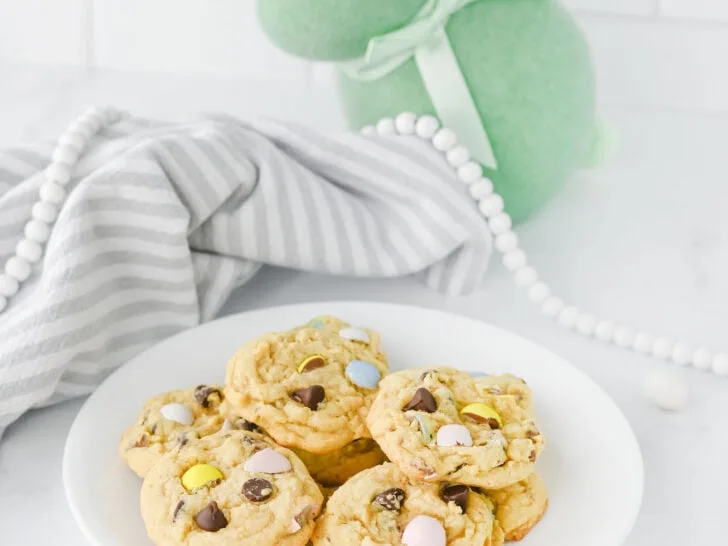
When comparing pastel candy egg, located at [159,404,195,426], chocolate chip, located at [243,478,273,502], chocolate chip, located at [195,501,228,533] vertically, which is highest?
chocolate chip, located at [243,478,273,502]

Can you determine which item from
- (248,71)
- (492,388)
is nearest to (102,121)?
(248,71)

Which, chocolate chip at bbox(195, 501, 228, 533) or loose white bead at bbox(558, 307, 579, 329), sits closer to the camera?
chocolate chip at bbox(195, 501, 228, 533)

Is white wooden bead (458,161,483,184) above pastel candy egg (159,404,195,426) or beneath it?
above

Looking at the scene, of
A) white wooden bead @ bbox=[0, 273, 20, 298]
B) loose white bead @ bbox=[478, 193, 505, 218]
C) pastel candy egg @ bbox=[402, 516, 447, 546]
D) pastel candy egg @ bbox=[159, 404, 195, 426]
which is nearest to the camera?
pastel candy egg @ bbox=[402, 516, 447, 546]

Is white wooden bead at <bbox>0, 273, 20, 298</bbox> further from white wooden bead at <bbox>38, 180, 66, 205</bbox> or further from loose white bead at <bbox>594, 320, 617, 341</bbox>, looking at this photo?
loose white bead at <bbox>594, 320, 617, 341</bbox>

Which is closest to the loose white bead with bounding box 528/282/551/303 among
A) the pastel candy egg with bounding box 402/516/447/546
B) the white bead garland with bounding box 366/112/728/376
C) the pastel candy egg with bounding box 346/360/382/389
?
the white bead garland with bounding box 366/112/728/376

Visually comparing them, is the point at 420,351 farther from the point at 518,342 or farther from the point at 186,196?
the point at 186,196

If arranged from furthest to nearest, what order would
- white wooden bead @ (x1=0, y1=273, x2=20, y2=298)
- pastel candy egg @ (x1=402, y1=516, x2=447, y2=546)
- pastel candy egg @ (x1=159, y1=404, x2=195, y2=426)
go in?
white wooden bead @ (x1=0, y1=273, x2=20, y2=298), pastel candy egg @ (x1=159, y1=404, x2=195, y2=426), pastel candy egg @ (x1=402, y1=516, x2=447, y2=546)
